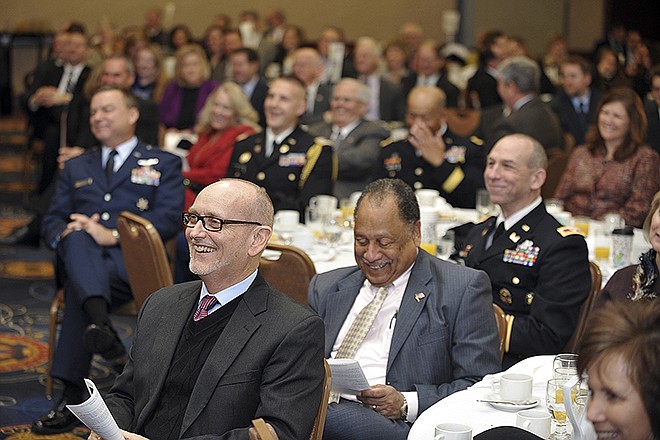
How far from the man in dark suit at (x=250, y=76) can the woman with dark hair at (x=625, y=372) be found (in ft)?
26.6

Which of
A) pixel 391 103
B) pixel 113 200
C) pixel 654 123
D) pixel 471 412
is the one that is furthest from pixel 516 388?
pixel 391 103

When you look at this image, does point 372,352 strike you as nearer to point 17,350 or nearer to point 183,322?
point 183,322

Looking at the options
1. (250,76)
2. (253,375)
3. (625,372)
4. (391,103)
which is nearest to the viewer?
(625,372)

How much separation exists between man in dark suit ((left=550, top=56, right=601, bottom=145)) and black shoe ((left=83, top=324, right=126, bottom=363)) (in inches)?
226

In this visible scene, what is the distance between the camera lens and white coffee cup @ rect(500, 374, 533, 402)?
2963 mm

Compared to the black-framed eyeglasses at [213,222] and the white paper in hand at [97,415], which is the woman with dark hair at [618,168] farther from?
the white paper in hand at [97,415]

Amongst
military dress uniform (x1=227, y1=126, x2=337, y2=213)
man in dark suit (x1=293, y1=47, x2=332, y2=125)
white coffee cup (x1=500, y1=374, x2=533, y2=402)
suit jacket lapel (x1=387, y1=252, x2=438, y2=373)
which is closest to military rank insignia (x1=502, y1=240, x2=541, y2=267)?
suit jacket lapel (x1=387, y1=252, x2=438, y2=373)

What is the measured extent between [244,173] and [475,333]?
3.18 m

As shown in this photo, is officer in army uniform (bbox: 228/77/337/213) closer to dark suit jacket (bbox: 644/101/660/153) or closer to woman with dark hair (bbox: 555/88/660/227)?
woman with dark hair (bbox: 555/88/660/227)

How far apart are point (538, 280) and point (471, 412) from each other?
4.24ft

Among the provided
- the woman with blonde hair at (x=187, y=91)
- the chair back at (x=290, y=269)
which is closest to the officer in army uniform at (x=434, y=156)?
the chair back at (x=290, y=269)

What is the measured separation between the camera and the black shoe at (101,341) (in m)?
4.66

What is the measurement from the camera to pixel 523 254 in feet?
13.7

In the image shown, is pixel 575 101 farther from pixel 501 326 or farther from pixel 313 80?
pixel 501 326
